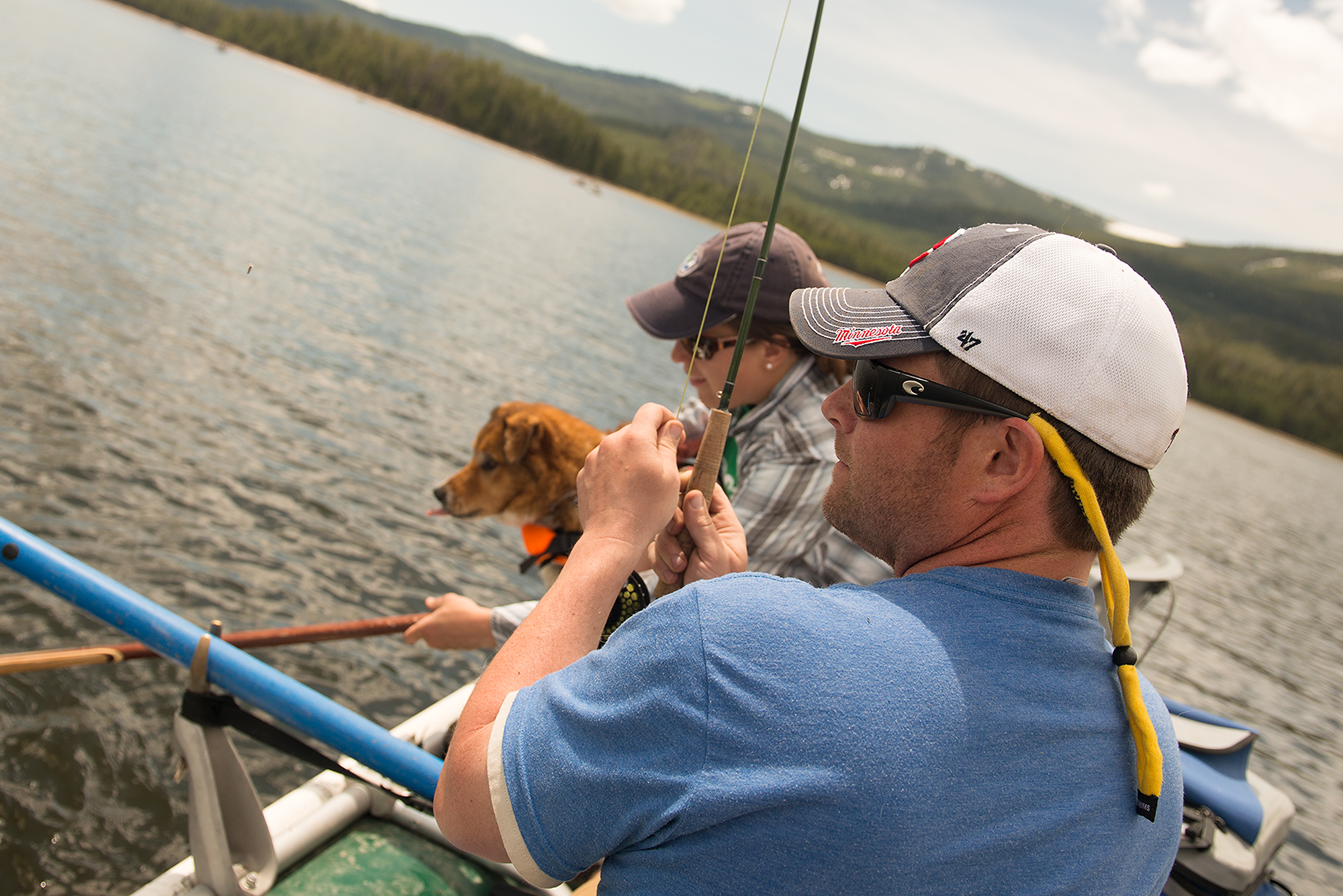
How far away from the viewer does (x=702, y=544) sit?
221 centimetres

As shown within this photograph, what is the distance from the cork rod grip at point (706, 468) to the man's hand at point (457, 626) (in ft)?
4.77

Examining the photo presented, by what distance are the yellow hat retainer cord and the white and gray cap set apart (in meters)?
0.06

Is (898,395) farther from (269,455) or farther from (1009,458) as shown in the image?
(269,455)

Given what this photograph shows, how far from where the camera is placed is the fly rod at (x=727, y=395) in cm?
230

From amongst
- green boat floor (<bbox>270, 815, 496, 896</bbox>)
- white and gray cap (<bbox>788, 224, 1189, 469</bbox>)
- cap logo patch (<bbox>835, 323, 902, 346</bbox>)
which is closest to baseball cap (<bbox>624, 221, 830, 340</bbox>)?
cap logo patch (<bbox>835, 323, 902, 346</bbox>)

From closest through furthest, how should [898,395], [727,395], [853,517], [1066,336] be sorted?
[1066,336] < [898,395] < [853,517] < [727,395]

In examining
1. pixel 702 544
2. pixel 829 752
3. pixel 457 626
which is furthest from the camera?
pixel 457 626

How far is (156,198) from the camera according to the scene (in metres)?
22.4

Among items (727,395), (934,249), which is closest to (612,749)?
(934,249)

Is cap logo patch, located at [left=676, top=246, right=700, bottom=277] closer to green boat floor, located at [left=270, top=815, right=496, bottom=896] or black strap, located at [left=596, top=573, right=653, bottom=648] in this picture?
black strap, located at [left=596, top=573, right=653, bottom=648]

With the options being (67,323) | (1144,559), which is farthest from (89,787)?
(67,323)

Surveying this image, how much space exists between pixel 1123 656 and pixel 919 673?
1.56ft

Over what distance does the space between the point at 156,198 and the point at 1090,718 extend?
26486 millimetres

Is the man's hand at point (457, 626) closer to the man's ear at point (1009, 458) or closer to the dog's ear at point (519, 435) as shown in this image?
the dog's ear at point (519, 435)
